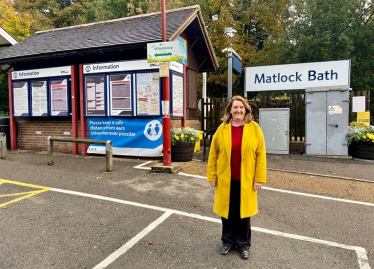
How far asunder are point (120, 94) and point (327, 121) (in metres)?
6.46

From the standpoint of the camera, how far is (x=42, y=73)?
9.68m

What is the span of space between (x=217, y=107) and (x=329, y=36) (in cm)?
1177

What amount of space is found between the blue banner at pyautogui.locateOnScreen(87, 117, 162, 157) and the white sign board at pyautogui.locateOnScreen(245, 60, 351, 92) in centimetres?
486

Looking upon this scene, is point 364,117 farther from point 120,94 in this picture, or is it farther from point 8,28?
point 8,28

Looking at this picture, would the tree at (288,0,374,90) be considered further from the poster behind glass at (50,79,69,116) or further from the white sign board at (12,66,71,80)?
the poster behind glass at (50,79,69,116)

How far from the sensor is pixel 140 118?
8.48 meters

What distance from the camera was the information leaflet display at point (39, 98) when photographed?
976 cm

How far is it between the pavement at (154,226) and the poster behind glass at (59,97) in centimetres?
343

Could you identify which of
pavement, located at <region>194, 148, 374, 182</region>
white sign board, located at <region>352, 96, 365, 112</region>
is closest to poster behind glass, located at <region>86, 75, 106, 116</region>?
pavement, located at <region>194, 148, 374, 182</region>

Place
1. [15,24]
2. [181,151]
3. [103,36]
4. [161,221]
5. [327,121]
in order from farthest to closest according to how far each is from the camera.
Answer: [15,24], [103,36], [327,121], [181,151], [161,221]

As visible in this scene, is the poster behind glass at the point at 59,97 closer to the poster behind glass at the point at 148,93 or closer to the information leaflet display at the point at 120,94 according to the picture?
the information leaflet display at the point at 120,94

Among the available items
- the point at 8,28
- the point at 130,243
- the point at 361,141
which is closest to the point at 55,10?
A: the point at 8,28

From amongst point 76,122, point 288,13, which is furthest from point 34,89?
point 288,13

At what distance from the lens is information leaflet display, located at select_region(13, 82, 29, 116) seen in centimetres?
1009
